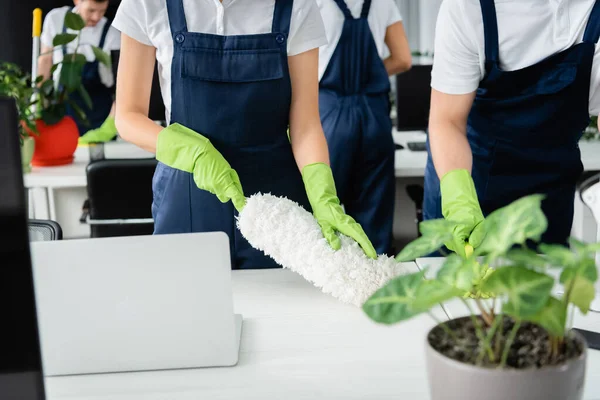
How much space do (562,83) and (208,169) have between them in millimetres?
933

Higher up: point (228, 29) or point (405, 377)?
point (228, 29)

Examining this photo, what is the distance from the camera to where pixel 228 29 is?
6.18ft

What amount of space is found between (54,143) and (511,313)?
106 inches

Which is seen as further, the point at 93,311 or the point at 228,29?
the point at 228,29

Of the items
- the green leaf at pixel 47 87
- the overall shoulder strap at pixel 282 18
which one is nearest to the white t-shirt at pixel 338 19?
the green leaf at pixel 47 87

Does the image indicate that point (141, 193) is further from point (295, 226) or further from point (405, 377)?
point (405, 377)

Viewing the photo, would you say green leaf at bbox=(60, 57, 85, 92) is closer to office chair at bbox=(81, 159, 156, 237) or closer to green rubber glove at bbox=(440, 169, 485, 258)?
office chair at bbox=(81, 159, 156, 237)

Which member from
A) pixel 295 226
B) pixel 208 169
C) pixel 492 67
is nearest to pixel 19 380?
pixel 295 226

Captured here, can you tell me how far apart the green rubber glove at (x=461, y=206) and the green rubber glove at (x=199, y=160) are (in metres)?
0.48

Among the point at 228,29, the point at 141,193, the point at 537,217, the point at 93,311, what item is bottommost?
the point at 141,193

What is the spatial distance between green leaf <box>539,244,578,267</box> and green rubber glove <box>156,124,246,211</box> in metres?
0.99

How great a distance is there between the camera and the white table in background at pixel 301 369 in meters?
1.11

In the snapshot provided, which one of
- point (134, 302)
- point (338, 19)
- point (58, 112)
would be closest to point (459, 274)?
point (134, 302)

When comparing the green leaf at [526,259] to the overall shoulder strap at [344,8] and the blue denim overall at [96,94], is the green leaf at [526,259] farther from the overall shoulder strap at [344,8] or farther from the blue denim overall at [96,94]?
the blue denim overall at [96,94]
